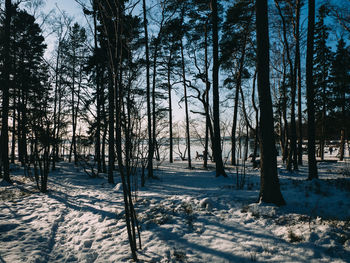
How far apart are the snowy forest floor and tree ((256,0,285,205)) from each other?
35 centimetres

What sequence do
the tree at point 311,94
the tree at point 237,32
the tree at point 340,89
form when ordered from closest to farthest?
the tree at point 311,94, the tree at point 237,32, the tree at point 340,89

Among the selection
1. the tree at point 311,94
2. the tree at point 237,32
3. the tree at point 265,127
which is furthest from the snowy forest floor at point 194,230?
the tree at point 237,32

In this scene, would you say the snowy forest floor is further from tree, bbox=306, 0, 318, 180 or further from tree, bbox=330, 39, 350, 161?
tree, bbox=330, 39, 350, 161

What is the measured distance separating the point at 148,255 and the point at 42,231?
295 centimetres

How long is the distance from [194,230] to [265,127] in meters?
2.83

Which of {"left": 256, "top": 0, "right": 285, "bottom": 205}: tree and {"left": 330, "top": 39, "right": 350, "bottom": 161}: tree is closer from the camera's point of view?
{"left": 256, "top": 0, "right": 285, "bottom": 205}: tree

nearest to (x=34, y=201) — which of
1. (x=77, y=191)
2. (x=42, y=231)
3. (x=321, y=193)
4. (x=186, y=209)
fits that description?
(x=77, y=191)

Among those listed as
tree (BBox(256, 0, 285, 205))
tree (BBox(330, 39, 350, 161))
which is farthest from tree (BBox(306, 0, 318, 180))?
tree (BBox(330, 39, 350, 161))

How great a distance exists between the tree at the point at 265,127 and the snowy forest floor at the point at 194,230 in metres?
0.35

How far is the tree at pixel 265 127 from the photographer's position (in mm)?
3990

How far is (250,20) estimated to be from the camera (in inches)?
372

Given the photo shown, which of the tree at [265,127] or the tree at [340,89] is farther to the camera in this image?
the tree at [340,89]

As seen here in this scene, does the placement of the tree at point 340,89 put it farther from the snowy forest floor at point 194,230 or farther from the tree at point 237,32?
the snowy forest floor at point 194,230

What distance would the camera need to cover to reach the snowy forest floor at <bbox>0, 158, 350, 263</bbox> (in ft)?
8.47
